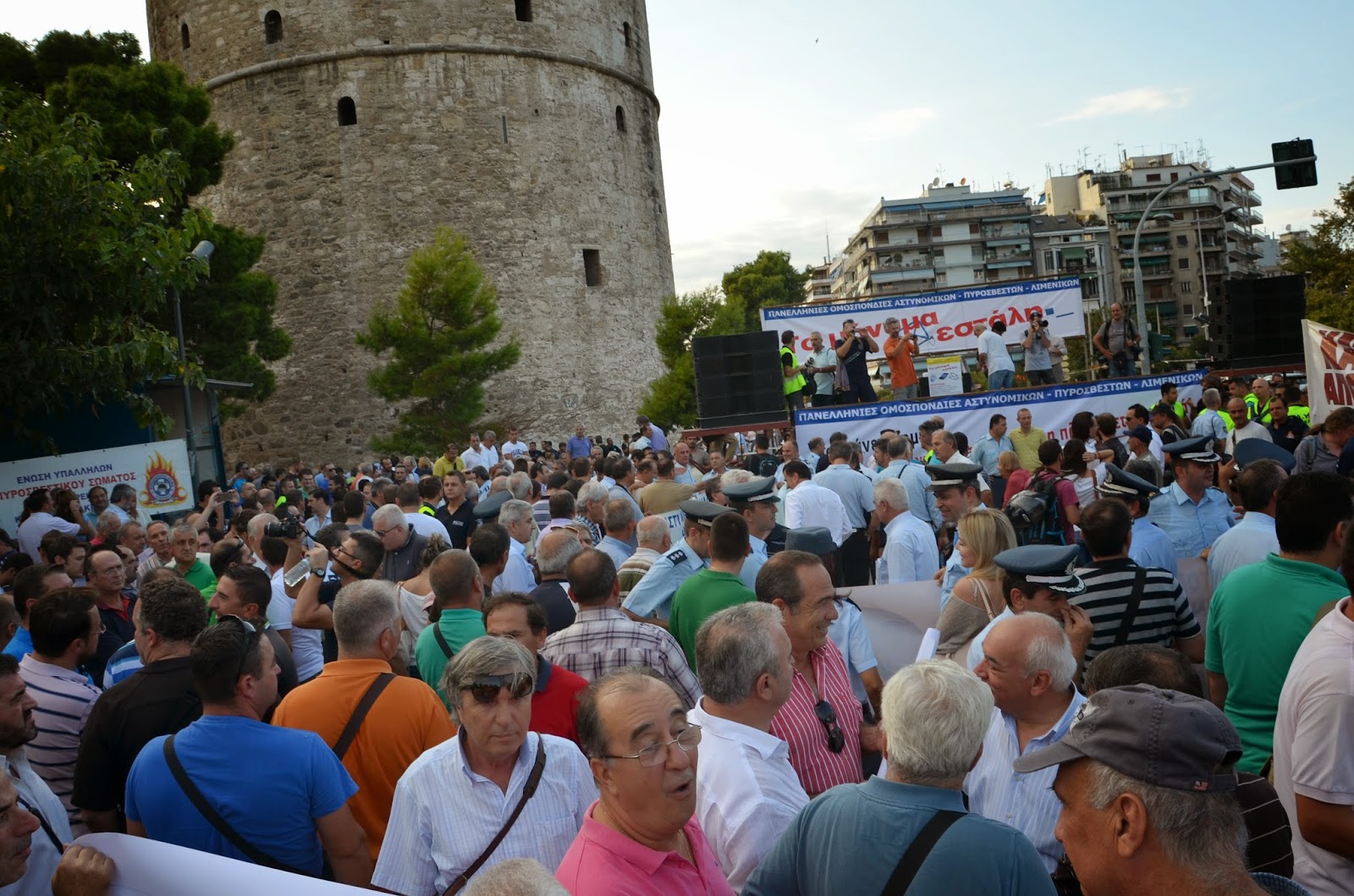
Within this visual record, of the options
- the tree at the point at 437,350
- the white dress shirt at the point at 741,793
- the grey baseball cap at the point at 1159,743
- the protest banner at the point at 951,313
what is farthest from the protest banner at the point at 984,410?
the tree at the point at 437,350

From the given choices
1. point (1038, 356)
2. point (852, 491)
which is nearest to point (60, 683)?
point (852, 491)

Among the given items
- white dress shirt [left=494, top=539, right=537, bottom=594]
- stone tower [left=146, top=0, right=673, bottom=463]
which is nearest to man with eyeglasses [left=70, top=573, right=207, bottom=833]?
white dress shirt [left=494, top=539, right=537, bottom=594]

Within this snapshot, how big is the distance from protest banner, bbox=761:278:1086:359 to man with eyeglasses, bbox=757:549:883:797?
11787mm

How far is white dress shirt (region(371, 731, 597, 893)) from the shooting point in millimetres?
3051

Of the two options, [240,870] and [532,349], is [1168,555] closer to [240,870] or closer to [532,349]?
[240,870]

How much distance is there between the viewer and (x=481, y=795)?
10.1 feet

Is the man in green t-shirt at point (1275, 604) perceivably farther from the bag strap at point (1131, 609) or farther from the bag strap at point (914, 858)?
the bag strap at point (914, 858)

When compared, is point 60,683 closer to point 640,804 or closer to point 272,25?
point 640,804

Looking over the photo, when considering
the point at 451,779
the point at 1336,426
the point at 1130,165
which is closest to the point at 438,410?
the point at 1336,426

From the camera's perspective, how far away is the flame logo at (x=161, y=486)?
38.6 ft

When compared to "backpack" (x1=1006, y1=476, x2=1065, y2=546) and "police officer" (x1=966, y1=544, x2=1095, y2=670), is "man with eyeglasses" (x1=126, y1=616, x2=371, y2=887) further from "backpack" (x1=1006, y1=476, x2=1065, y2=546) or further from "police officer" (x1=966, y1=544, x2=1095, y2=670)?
→ "backpack" (x1=1006, y1=476, x2=1065, y2=546)

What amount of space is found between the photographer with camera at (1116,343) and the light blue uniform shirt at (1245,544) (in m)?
10.4

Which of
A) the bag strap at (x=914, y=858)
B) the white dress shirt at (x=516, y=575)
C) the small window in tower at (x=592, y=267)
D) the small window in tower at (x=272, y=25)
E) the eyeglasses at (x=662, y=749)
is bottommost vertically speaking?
the bag strap at (x=914, y=858)

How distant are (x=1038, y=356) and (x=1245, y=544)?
986 centimetres
